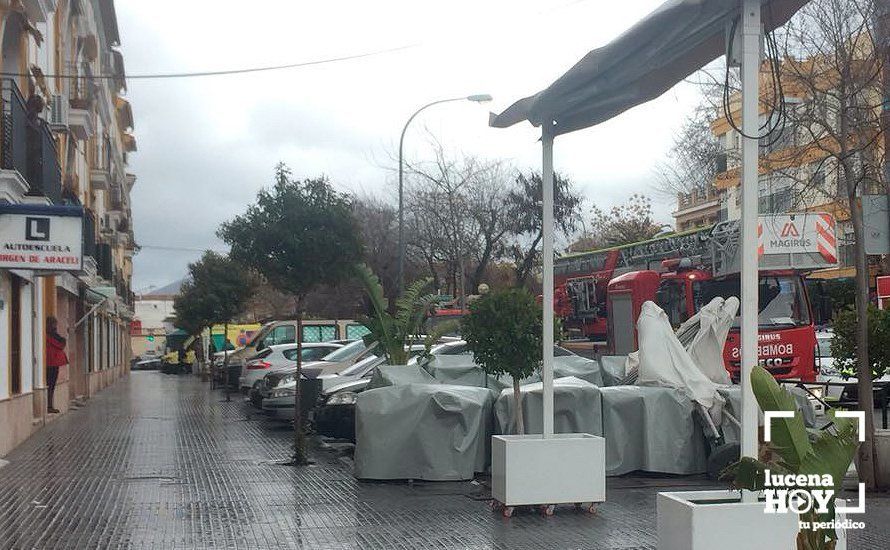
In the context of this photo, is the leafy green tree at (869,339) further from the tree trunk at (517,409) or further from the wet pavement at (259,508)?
the tree trunk at (517,409)

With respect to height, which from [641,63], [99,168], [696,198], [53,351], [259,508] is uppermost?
[696,198]

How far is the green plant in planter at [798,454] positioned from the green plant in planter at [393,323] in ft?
35.6

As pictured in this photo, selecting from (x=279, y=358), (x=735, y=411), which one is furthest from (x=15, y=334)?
(x=735, y=411)

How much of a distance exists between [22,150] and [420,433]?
7821mm

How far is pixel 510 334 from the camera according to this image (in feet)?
34.2

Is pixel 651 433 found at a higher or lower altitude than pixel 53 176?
lower

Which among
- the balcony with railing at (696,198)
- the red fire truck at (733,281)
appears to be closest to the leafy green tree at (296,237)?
the red fire truck at (733,281)

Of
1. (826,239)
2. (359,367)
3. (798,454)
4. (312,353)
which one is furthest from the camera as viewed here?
(312,353)

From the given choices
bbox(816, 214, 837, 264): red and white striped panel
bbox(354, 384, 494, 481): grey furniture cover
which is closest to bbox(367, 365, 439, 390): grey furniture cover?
bbox(354, 384, 494, 481): grey furniture cover

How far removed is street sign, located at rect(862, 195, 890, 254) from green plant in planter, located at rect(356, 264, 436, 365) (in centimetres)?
813

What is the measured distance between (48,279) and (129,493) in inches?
435

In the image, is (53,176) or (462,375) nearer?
(462,375)

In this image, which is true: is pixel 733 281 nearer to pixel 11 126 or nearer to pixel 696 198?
pixel 11 126

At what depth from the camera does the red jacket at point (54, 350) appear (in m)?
20.0
